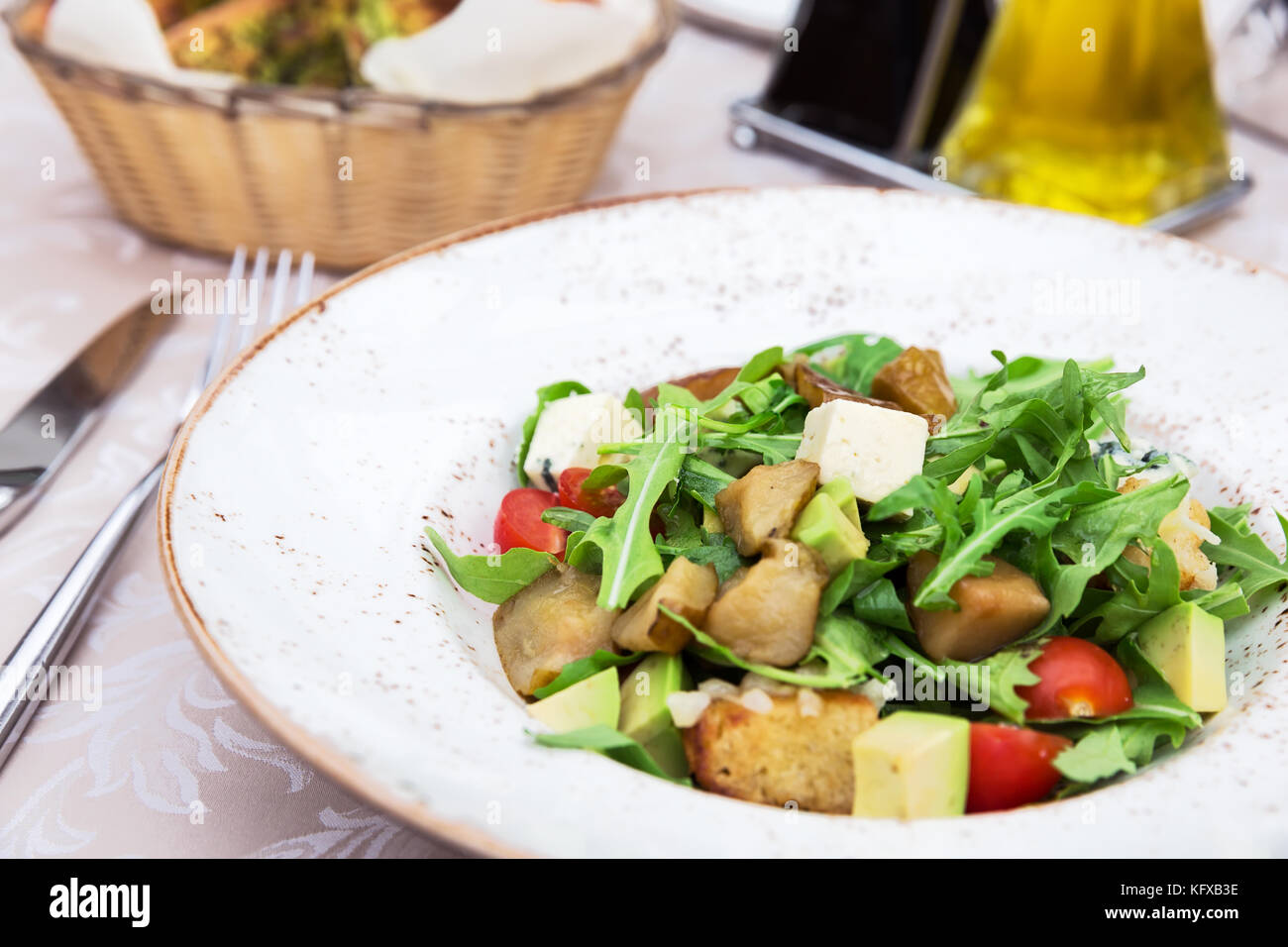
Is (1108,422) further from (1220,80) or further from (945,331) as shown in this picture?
(1220,80)

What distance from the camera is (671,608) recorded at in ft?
4.19

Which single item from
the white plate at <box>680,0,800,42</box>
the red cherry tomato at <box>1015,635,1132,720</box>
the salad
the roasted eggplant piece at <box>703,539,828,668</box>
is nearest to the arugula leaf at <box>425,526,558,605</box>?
the salad

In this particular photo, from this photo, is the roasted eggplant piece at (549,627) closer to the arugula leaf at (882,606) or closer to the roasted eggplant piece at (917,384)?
the arugula leaf at (882,606)

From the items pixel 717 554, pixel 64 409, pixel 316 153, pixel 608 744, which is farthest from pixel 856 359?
pixel 64 409

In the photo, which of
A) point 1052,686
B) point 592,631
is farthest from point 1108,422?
point 592,631

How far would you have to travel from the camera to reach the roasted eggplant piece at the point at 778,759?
47.3 inches

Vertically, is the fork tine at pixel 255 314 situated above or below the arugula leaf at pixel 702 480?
below

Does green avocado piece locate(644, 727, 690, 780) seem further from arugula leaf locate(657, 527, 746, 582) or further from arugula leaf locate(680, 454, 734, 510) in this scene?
arugula leaf locate(680, 454, 734, 510)

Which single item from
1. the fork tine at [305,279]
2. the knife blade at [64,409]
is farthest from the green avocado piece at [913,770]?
the fork tine at [305,279]

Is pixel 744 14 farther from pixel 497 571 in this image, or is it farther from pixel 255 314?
pixel 497 571

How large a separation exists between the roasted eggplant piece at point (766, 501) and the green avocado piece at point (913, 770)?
0.94 feet

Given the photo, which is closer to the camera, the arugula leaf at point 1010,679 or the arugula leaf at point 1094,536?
the arugula leaf at point 1010,679

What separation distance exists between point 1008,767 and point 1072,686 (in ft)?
0.52

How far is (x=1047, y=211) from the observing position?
2096 mm
